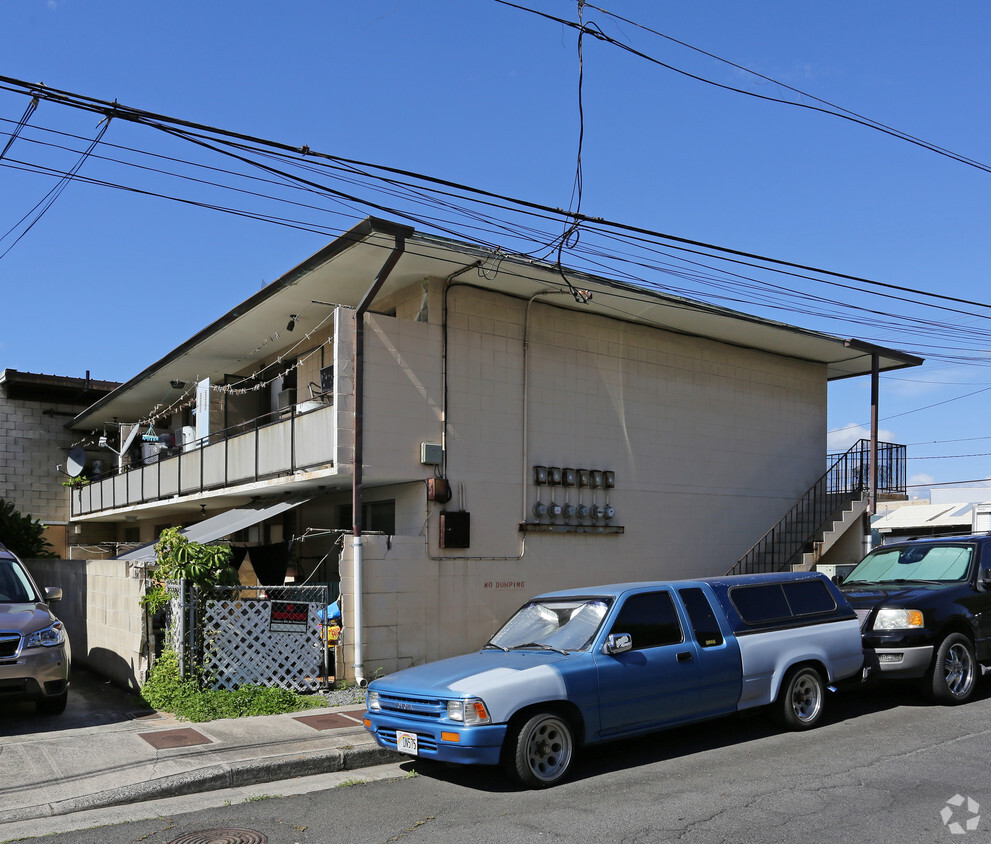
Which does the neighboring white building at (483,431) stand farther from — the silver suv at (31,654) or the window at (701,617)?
the window at (701,617)

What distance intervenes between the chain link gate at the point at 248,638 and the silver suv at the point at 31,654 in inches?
55.9

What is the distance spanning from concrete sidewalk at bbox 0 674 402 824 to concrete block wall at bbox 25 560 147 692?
4.32 feet

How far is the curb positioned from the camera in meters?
7.07

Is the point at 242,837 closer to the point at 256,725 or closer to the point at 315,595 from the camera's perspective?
the point at 256,725

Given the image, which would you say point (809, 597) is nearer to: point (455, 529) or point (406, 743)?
point (406, 743)

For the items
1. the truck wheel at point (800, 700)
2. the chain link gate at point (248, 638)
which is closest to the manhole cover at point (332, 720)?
the chain link gate at point (248, 638)

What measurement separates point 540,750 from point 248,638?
5273 mm

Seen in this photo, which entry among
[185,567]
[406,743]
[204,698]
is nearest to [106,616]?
[185,567]

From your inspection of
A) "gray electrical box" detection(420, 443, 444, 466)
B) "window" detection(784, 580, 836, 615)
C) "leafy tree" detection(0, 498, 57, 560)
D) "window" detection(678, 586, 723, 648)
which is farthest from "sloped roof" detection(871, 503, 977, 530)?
"leafy tree" detection(0, 498, 57, 560)

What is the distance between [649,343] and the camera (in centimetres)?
1712

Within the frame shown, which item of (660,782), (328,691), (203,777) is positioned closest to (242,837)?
(203,777)

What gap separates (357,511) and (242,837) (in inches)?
265

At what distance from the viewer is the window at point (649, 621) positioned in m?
8.40

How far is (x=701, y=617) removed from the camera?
8914mm
